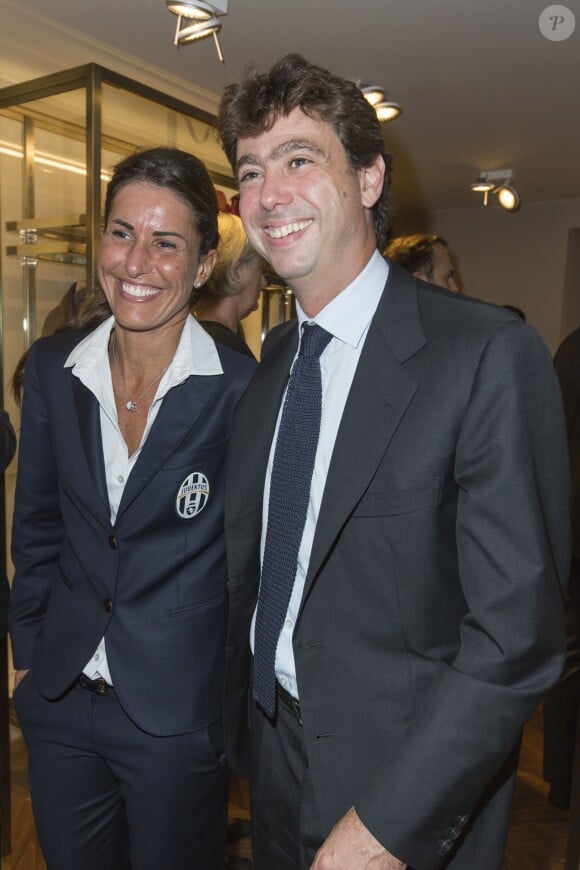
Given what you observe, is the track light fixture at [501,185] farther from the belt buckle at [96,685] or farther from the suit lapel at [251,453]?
the belt buckle at [96,685]

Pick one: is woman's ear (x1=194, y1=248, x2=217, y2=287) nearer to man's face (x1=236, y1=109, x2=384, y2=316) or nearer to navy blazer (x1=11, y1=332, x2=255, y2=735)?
navy blazer (x1=11, y1=332, x2=255, y2=735)

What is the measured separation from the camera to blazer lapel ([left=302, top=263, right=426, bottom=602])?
3.31 feet

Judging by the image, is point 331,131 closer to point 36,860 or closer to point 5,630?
point 5,630

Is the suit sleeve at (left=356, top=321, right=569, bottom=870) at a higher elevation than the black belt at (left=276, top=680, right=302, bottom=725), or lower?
higher

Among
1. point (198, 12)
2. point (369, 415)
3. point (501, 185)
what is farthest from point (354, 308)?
point (501, 185)

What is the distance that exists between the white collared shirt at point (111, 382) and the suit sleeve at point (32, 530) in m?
0.14

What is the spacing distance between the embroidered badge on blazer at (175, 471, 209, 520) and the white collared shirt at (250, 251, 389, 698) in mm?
312

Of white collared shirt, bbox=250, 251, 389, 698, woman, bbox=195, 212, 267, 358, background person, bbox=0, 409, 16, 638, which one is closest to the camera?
white collared shirt, bbox=250, 251, 389, 698

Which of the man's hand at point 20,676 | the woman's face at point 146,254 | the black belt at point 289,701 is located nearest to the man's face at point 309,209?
the woman's face at point 146,254

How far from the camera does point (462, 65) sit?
400 cm

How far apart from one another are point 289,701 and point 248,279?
161 centimetres

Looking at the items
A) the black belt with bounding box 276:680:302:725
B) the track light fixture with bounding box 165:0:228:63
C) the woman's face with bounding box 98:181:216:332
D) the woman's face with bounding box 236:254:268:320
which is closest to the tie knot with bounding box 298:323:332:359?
the woman's face with bounding box 98:181:216:332

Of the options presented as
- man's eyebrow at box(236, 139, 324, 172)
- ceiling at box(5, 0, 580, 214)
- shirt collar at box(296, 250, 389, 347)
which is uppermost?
ceiling at box(5, 0, 580, 214)

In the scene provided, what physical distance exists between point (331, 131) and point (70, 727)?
1.26 m
